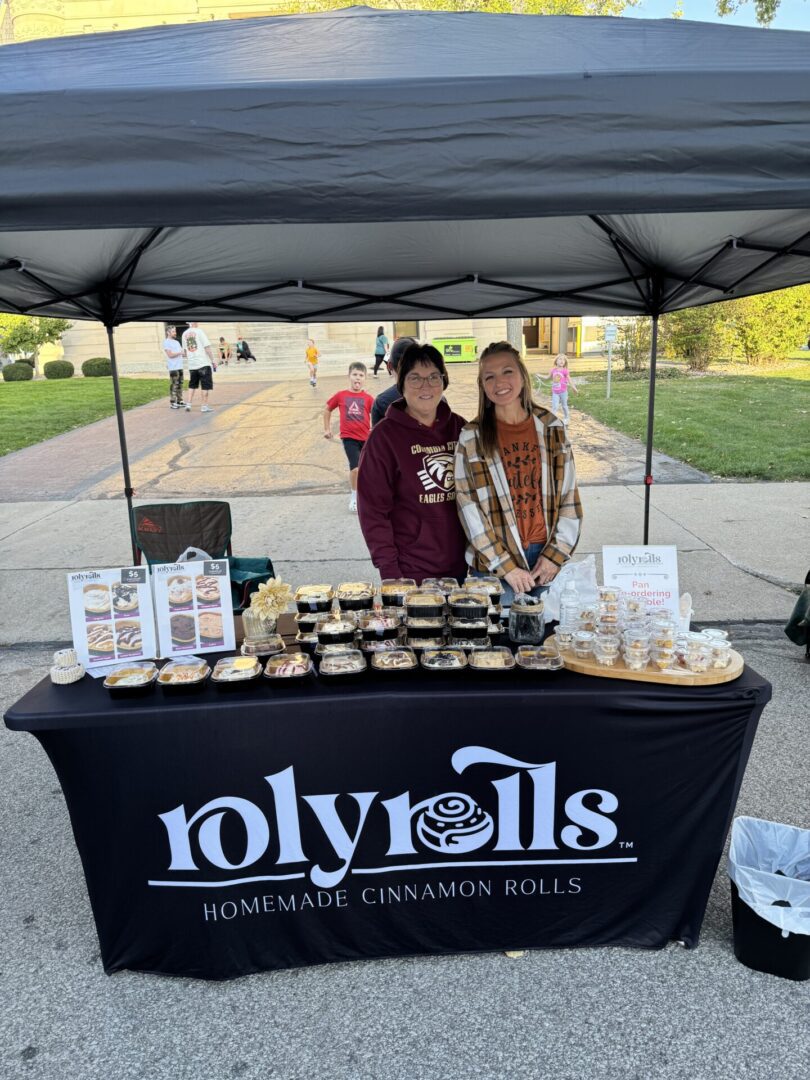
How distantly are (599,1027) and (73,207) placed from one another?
2658mm

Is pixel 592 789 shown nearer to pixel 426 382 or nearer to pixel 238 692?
pixel 238 692

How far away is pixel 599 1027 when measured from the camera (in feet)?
6.94

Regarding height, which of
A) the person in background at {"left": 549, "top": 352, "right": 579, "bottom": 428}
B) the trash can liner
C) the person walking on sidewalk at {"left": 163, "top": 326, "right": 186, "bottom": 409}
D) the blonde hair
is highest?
the person walking on sidewalk at {"left": 163, "top": 326, "right": 186, "bottom": 409}

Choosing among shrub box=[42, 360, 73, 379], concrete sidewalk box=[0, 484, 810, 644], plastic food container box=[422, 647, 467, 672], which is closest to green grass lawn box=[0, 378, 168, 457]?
shrub box=[42, 360, 73, 379]

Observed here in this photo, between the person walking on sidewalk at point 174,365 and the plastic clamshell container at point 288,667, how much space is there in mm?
13520

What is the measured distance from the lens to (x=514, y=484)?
10.5 feet

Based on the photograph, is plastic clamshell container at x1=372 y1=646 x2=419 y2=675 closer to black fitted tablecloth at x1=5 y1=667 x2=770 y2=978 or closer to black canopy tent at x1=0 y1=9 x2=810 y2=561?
black fitted tablecloth at x1=5 y1=667 x2=770 y2=978

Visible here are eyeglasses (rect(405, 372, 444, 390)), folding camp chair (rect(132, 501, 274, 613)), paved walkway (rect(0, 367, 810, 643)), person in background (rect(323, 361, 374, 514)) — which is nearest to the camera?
eyeglasses (rect(405, 372, 444, 390))

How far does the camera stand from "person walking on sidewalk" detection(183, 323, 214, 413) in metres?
13.9

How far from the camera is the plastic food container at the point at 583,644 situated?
235 centimetres

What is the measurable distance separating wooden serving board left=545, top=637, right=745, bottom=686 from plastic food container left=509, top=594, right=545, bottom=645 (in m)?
0.21

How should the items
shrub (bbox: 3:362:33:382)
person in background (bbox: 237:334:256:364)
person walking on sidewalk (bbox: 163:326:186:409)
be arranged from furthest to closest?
shrub (bbox: 3:362:33:382) < person in background (bbox: 237:334:256:364) < person walking on sidewalk (bbox: 163:326:186:409)

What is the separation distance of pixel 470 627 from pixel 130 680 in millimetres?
1068

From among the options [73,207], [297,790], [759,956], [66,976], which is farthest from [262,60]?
[759,956]
